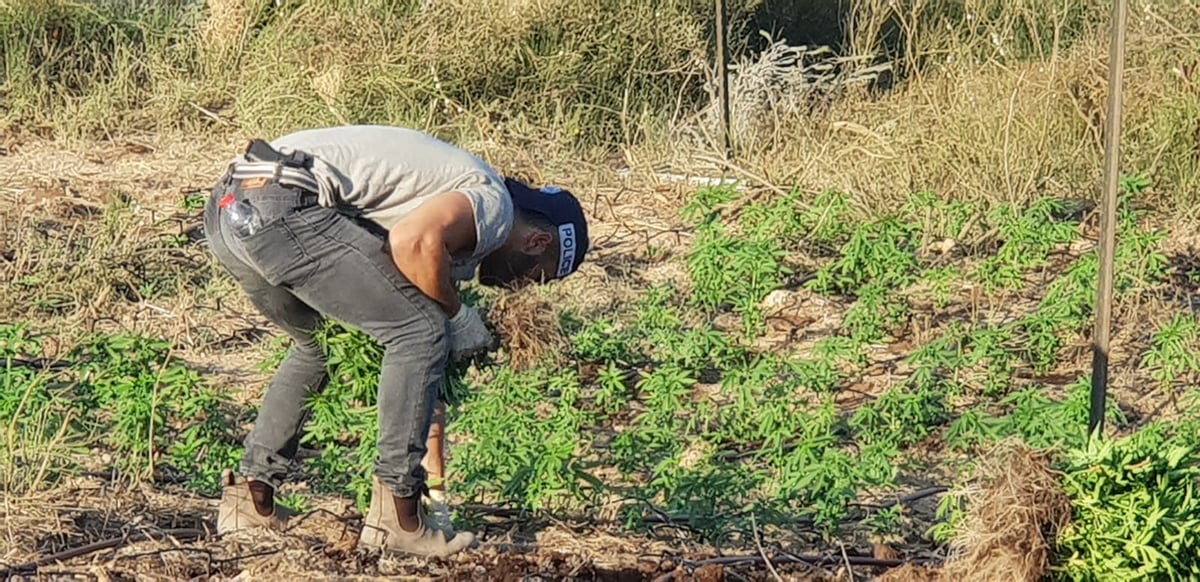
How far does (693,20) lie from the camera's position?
397 inches

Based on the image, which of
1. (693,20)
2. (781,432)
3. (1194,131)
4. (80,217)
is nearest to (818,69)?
(693,20)

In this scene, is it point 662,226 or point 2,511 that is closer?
point 2,511

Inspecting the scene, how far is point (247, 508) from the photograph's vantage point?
4.55 m

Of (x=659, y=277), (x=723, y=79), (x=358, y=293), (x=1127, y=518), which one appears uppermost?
(x=358, y=293)

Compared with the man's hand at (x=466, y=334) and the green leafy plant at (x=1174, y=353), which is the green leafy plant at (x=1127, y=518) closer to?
the man's hand at (x=466, y=334)

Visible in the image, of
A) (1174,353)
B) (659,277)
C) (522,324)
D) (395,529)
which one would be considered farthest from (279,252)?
(659,277)

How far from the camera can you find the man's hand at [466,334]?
430cm

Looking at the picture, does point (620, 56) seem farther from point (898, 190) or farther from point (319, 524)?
point (319, 524)

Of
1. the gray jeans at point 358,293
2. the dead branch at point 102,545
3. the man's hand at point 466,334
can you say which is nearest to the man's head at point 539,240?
the man's hand at point 466,334

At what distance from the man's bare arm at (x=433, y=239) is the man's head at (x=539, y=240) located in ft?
0.80

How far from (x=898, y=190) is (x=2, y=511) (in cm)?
454

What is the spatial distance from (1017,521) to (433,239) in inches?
57.3

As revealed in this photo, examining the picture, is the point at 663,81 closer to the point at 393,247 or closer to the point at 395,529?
the point at 395,529

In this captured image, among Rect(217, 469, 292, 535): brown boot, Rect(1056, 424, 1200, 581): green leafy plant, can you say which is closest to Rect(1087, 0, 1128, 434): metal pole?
Rect(1056, 424, 1200, 581): green leafy plant
